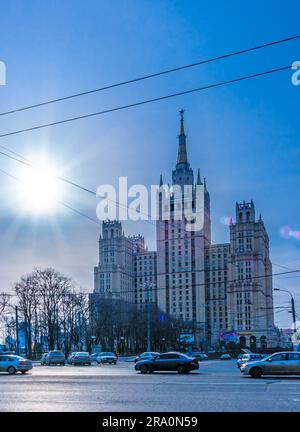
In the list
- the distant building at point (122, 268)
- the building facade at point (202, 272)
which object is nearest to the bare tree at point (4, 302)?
the building facade at point (202, 272)

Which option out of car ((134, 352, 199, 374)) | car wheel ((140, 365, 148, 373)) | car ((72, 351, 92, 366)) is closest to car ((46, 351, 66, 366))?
car ((72, 351, 92, 366))

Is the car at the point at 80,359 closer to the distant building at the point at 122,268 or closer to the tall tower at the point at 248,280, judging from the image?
the tall tower at the point at 248,280

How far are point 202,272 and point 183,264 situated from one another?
20.8 feet

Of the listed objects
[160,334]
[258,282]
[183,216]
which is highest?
[183,216]

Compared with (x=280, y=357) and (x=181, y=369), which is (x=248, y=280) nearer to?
(x=181, y=369)

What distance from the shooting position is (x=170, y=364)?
30391 millimetres

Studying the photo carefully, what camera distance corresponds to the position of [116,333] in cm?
9900

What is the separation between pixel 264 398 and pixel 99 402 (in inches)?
180

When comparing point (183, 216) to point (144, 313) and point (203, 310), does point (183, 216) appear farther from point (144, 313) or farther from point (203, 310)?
point (203, 310)

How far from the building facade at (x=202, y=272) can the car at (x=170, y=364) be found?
4595 inches

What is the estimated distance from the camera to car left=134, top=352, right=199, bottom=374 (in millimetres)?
30156

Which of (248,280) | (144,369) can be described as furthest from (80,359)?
(248,280)
